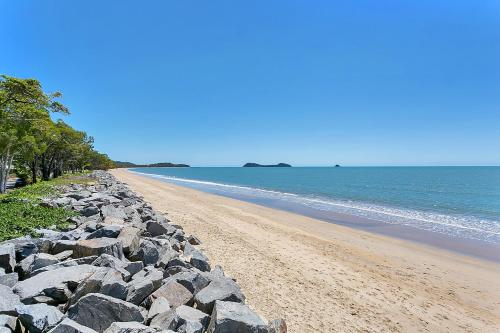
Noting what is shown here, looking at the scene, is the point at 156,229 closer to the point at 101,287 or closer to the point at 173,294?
the point at 173,294

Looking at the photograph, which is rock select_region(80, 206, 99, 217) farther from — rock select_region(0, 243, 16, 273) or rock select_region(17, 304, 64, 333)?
rock select_region(17, 304, 64, 333)

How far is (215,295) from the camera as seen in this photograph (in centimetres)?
517

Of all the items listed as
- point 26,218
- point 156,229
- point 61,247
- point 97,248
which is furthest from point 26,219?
point 97,248

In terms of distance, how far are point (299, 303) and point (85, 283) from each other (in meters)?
4.67

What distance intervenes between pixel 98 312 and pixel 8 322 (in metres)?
1.04

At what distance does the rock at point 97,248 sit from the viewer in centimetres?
675

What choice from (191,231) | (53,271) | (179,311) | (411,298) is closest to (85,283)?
(53,271)

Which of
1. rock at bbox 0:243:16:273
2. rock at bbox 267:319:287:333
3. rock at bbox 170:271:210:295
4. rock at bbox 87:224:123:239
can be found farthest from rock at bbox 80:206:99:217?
rock at bbox 267:319:287:333

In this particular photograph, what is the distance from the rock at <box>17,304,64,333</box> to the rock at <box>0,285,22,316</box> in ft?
0.46

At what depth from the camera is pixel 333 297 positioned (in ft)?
25.4

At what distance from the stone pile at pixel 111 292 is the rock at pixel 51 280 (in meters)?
0.01

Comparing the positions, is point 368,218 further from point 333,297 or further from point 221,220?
point 333,297

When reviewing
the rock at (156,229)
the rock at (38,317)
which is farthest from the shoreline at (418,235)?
the rock at (38,317)

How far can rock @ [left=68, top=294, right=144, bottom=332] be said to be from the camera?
4.18 meters
